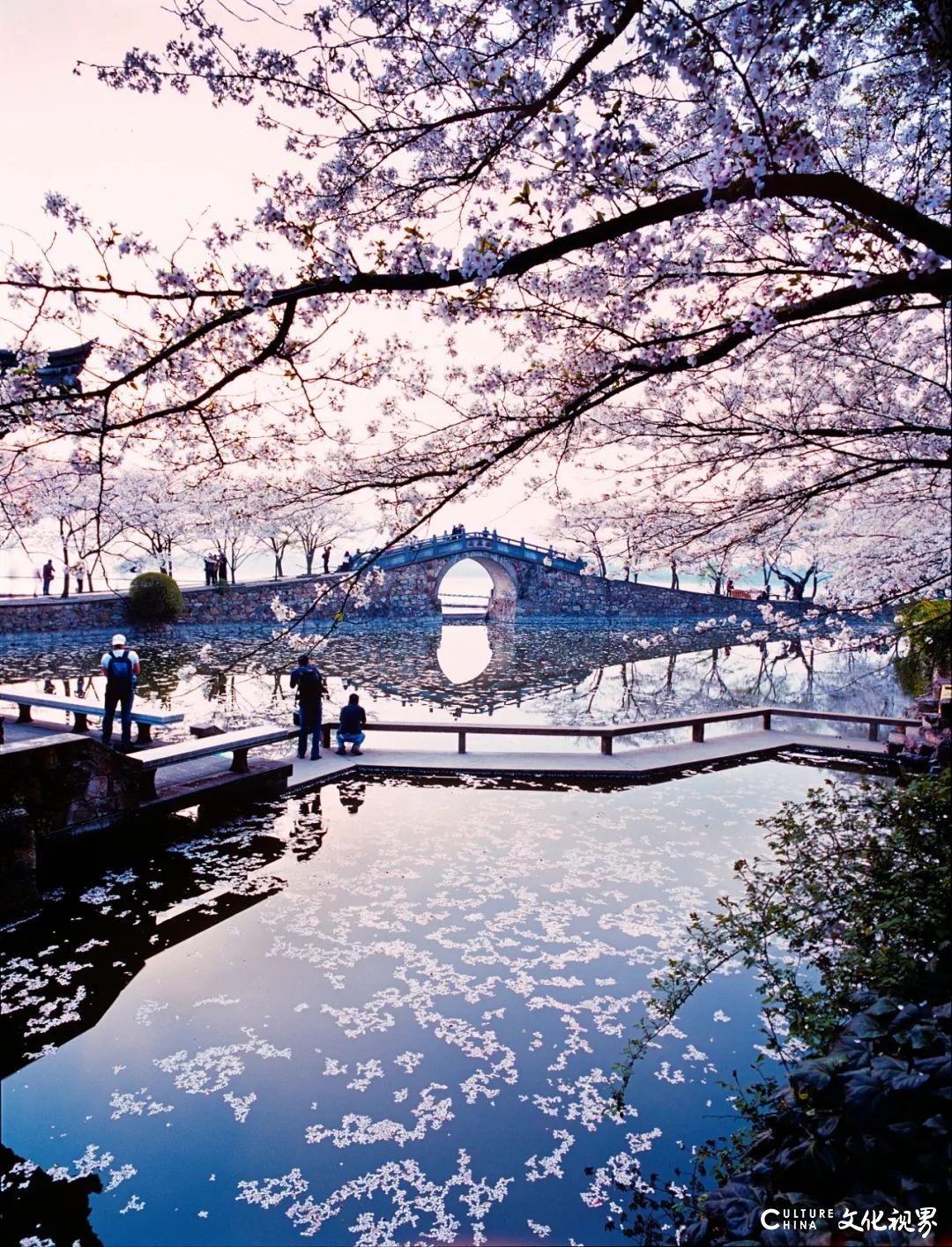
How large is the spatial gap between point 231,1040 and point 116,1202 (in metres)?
1.10

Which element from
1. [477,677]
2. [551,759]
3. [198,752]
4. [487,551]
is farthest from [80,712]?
[487,551]

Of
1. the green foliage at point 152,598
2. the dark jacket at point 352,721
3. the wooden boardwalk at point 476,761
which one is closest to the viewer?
the wooden boardwalk at point 476,761

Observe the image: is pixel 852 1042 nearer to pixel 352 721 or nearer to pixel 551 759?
pixel 551 759

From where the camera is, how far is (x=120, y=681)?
31.7 feet

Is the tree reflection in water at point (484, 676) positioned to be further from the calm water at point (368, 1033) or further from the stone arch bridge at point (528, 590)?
the stone arch bridge at point (528, 590)

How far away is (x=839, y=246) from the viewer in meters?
3.19

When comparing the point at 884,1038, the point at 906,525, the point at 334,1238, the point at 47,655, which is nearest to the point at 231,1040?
the point at 334,1238

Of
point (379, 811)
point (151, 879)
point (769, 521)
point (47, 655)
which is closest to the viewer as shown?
point (769, 521)

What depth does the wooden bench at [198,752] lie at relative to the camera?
7.29 m

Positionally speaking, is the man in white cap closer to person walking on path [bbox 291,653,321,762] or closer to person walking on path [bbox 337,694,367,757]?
person walking on path [bbox 291,653,321,762]

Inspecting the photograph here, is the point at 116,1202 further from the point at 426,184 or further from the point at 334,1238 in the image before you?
the point at 426,184

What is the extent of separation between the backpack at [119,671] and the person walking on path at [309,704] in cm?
217

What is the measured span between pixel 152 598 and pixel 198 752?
20.5 meters

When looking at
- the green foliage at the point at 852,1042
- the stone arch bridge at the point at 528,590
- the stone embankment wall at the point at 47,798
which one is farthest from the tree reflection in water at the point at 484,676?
the stone arch bridge at the point at 528,590
